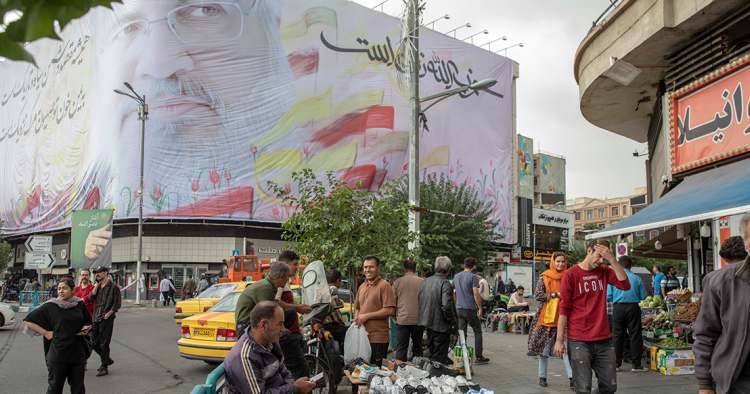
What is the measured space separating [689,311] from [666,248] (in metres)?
7.19

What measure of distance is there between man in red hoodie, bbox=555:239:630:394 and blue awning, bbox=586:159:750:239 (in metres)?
2.29

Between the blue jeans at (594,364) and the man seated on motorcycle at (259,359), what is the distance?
274 centimetres

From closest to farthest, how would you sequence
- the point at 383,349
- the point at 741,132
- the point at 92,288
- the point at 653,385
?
the point at 383,349 → the point at 653,385 → the point at 741,132 → the point at 92,288

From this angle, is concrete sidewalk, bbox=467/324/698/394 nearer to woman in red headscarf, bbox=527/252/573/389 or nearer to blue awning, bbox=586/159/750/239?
woman in red headscarf, bbox=527/252/573/389

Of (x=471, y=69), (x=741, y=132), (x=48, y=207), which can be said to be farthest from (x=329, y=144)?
(x=741, y=132)

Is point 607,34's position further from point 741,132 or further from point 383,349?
point 383,349

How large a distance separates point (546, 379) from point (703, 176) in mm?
4296

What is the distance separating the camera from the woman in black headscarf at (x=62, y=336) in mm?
5625

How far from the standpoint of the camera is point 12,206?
147 feet

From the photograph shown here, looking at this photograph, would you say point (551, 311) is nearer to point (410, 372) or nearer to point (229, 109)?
point (410, 372)

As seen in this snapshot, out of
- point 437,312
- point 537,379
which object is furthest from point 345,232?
point 537,379

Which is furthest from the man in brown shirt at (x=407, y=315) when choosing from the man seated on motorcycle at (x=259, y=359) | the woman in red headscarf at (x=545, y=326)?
the man seated on motorcycle at (x=259, y=359)

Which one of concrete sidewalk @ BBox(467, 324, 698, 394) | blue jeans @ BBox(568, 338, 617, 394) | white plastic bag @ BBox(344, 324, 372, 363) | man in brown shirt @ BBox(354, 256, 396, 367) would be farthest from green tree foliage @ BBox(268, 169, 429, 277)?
blue jeans @ BBox(568, 338, 617, 394)

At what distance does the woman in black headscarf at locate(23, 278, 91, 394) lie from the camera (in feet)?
18.5
